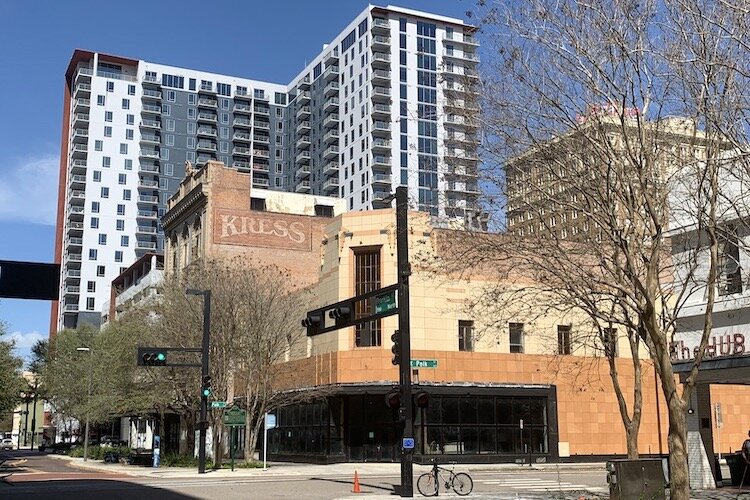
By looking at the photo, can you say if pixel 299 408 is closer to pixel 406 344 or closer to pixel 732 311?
pixel 406 344

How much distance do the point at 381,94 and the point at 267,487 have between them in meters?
89.8

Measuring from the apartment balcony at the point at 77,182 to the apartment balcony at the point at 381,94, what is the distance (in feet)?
171

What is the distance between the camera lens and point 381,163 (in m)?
112

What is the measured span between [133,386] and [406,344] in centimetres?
3378

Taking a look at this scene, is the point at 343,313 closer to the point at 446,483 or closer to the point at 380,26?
the point at 446,483

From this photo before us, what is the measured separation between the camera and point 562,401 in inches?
1972

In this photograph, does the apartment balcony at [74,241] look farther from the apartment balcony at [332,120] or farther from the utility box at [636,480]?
the utility box at [636,480]

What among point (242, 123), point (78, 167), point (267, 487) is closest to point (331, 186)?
point (242, 123)

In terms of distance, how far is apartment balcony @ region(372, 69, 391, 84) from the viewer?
113625mm

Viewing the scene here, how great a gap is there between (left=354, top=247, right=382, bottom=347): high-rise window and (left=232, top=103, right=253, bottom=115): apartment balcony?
326 ft

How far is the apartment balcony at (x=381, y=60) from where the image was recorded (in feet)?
373

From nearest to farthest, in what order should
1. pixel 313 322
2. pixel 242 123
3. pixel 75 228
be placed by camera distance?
1. pixel 313 322
2. pixel 75 228
3. pixel 242 123

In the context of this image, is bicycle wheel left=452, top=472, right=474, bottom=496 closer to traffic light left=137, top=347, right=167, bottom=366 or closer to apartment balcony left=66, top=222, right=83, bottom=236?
traffic light left=137, top=347, right=167, bottom=366

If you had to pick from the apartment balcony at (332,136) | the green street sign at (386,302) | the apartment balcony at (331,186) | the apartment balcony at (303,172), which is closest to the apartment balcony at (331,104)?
the apartment balcony at (332,136)
